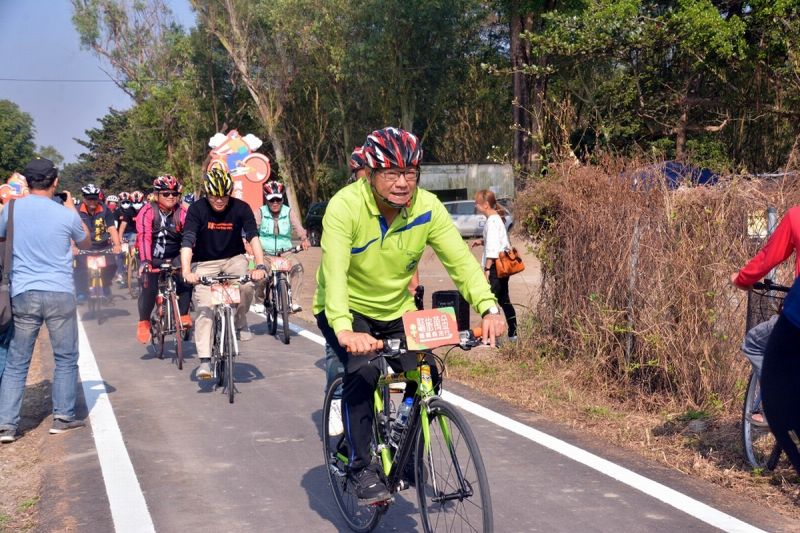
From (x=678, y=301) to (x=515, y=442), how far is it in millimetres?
1830

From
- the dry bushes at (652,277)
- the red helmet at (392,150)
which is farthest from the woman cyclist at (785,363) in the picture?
the dry bushes at (652,277)

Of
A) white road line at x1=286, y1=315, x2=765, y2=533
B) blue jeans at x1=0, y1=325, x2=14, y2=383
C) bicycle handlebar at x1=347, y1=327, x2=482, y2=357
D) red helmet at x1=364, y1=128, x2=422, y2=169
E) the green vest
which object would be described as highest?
red helmet at x1=364, y1=128, x2=422, y2=169

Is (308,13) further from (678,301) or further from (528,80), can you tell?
(678,301)

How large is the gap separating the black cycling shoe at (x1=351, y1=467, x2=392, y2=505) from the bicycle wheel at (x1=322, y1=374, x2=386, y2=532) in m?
0.13

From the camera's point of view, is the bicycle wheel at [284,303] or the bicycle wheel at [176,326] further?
the bicycle wheel at [284,303]

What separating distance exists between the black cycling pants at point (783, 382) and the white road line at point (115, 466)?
127 inches

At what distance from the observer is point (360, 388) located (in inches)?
185

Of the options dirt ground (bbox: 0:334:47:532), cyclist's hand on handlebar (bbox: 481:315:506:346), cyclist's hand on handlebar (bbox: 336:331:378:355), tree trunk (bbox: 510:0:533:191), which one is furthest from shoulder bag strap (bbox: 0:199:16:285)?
tree trunk (bbox: 510:0:533:191)

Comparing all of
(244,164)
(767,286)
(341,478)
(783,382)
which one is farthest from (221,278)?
(244,164)

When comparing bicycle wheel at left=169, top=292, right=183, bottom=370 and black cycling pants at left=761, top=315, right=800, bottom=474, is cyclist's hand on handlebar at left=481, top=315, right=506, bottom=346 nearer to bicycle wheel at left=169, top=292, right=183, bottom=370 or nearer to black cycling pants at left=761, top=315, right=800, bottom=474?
black cycling pants at left=761, top=315, right=800, bottom=474

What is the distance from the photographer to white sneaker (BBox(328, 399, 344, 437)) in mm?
5203

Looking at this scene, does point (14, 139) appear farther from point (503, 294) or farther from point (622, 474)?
point (622, 474)

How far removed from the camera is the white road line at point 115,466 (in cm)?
530

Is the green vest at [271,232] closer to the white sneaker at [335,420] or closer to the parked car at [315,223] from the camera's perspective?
the white sneaker at [335,420]
